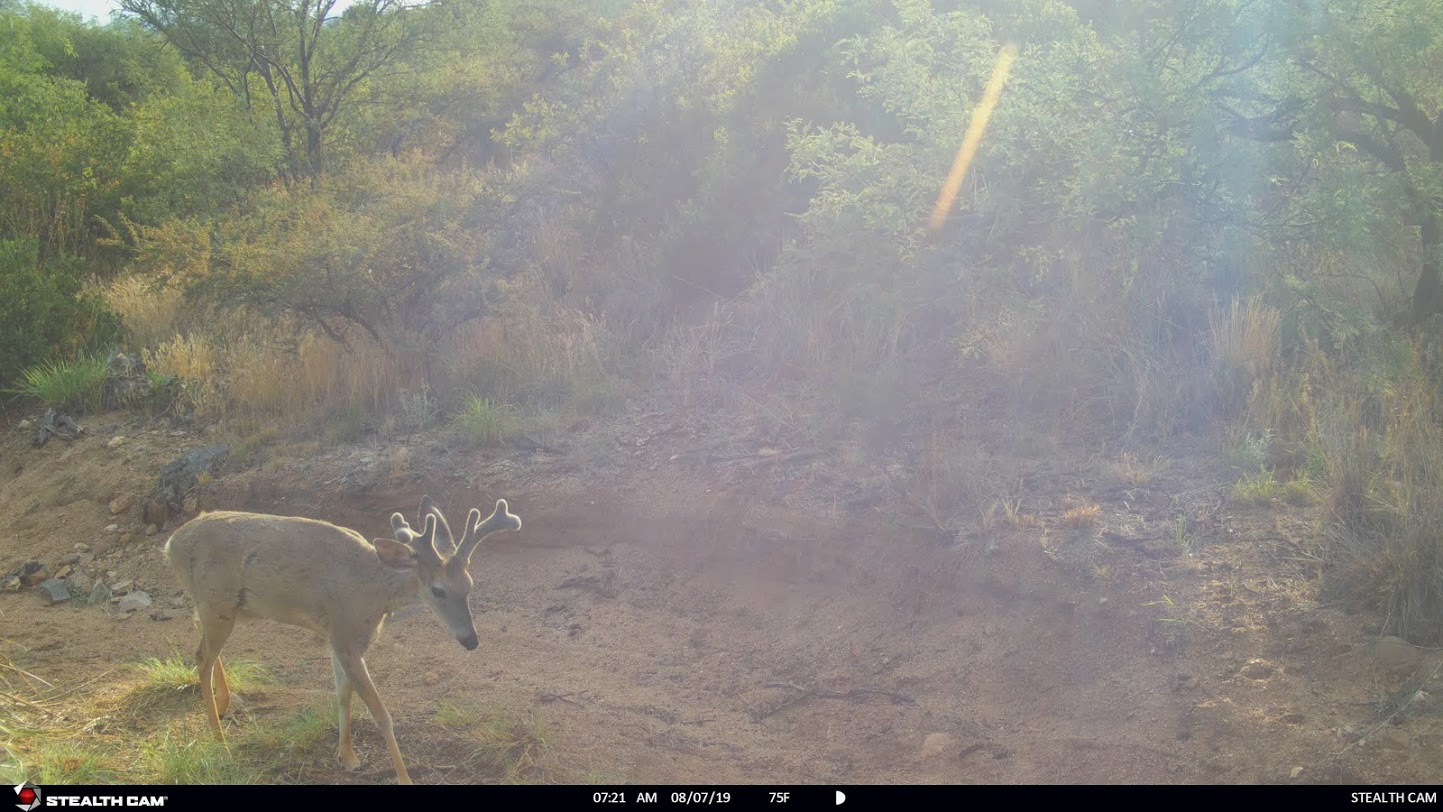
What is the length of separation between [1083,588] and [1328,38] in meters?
4.22

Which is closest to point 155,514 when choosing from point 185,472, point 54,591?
point 185,472

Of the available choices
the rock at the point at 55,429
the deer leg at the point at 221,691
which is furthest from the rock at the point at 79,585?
the deer leg at the point at 221,691

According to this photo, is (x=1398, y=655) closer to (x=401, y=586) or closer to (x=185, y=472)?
(x=401, y=586)

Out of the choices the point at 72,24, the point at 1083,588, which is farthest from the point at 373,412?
the point at 72,24

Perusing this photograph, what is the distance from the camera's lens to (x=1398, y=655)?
5.50 metres

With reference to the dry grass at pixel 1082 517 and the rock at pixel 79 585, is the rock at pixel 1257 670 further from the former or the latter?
the rock at pixel 79 585

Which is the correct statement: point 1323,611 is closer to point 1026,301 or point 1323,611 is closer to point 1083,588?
point 1083,588

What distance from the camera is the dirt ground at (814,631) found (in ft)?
18.3

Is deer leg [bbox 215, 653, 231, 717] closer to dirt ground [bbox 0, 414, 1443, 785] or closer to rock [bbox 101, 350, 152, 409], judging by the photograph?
dirt ground [bbox 0, 414, 1443, 785]

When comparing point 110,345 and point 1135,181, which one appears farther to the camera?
point 110,345

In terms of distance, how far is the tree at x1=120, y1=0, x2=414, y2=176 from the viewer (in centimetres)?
1598

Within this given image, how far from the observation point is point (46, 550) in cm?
968

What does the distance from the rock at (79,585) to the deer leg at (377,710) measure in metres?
4.76
